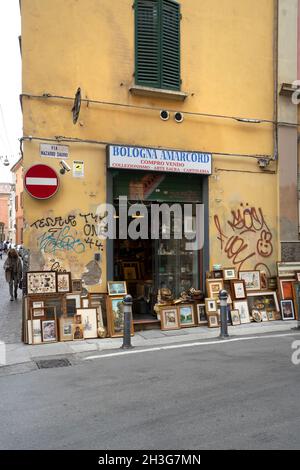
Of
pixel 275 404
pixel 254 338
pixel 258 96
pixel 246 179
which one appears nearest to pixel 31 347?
pixel 254 338

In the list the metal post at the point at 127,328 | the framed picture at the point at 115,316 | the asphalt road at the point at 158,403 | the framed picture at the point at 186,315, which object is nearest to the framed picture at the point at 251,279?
the framed picture at the point at 186,315

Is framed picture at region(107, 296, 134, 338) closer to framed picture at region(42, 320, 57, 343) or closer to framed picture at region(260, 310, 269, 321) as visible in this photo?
framed picture at region(42, 320, 57, 343)

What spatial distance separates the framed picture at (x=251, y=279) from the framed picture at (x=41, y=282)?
4.67 metres

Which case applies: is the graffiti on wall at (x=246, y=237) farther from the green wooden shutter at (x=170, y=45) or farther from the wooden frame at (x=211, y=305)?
the green wooden shutter at (x=170, y=45)

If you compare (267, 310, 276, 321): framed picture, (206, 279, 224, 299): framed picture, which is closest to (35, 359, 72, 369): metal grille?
(206, 279, 224, 299): framed picture

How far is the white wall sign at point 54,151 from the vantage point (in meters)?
9.42

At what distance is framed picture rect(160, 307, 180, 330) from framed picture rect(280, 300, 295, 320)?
112 inches

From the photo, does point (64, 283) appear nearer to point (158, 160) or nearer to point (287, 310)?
point (158, 160)

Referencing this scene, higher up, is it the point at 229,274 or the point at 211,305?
the point at 229,274

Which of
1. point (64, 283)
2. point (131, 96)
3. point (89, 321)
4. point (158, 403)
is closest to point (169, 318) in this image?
point (89, 321)

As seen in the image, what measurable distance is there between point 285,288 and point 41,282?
6028 mm

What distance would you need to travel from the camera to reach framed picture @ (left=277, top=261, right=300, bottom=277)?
11539mm

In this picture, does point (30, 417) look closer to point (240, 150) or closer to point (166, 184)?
point (166, 184)

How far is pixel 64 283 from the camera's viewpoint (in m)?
9.40
